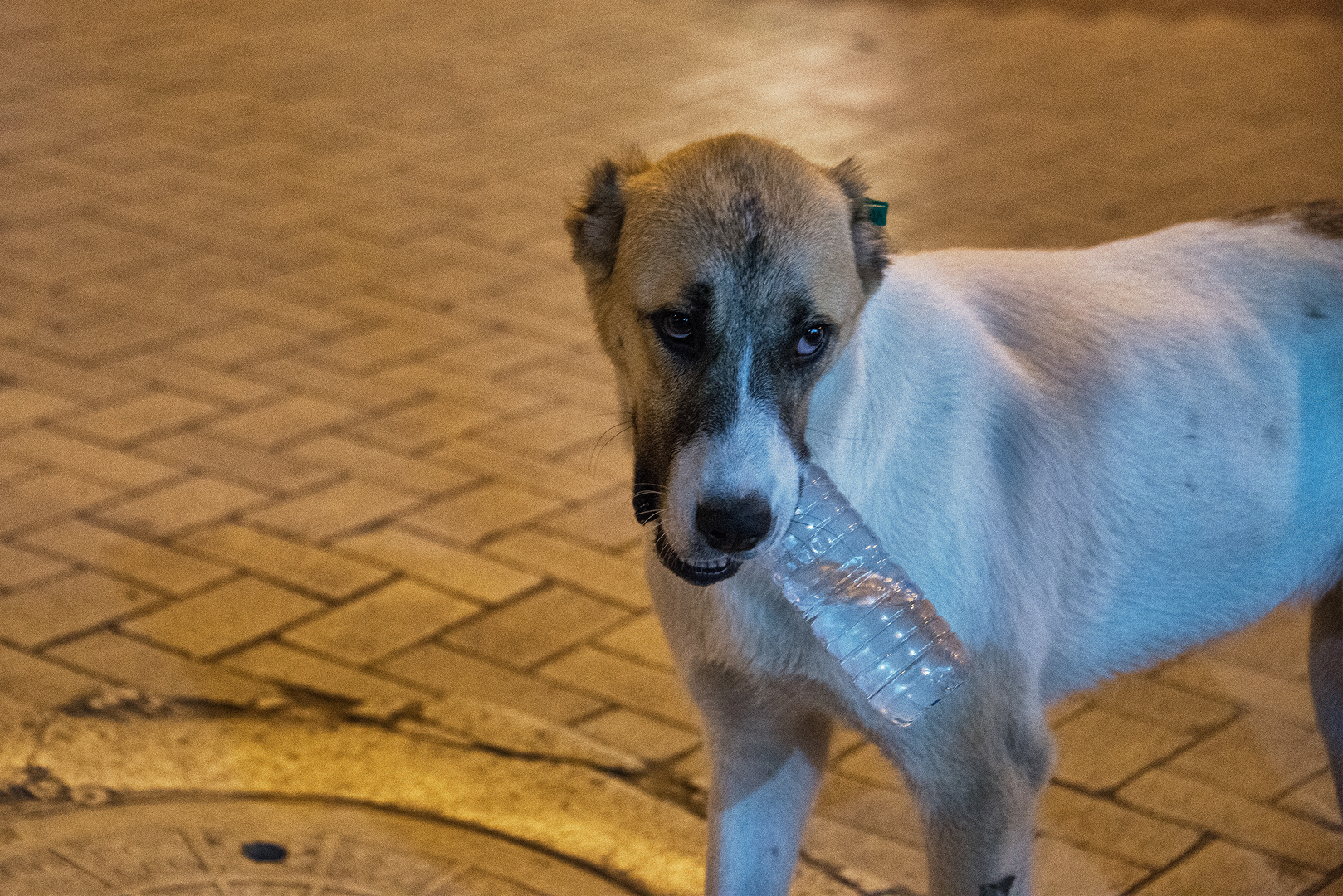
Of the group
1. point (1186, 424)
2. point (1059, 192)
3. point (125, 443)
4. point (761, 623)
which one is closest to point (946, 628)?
point (761, 623)

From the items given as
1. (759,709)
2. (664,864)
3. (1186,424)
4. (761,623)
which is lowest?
(664,864)

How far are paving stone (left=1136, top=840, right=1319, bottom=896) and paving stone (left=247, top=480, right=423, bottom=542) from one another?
224 centimetres

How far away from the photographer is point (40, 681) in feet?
11.7

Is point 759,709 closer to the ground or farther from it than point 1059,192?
closer to the ground

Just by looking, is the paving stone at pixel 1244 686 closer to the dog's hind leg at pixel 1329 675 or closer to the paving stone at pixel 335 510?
the dog's hind leg at pixel 1329 675

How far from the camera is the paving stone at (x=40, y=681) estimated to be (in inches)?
138

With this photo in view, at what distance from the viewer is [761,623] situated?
8.12 ft

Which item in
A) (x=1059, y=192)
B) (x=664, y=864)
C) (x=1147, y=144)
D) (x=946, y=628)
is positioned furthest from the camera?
(x=1147, y=144)

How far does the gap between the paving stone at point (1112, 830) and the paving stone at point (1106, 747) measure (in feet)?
0.26

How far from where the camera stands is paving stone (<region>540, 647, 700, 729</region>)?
3.69m

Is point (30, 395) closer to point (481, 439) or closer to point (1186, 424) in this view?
point (481, 439)

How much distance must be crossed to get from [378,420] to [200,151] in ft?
9.24

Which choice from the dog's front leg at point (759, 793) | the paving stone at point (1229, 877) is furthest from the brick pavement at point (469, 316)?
the dog's front leg at point (759, 793)

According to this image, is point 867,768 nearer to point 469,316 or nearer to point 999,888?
point 999,888
